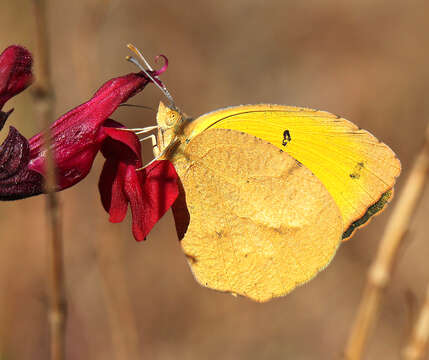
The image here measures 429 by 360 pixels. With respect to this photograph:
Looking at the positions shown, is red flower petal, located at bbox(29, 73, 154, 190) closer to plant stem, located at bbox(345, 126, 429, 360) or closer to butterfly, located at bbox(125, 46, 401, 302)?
butterfly, located at bbox(125, 46, 401, 302)

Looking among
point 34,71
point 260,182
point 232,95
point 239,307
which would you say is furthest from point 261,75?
point 34,71

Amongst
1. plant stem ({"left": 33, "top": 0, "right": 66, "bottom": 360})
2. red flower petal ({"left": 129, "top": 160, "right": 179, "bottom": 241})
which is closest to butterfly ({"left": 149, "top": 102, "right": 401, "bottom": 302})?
red flower petal ({"left": 129, "top": 160, "right": 179, "bottom": 241})

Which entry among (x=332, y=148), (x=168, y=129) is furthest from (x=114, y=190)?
(x=332, y=148)

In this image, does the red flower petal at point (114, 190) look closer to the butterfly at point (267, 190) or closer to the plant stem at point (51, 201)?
the butterfly at point (267, 190)

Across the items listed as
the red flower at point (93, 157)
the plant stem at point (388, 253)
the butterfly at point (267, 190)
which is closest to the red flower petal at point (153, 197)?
the red flower at point (93, 157)

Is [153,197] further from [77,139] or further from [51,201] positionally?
[51,201]

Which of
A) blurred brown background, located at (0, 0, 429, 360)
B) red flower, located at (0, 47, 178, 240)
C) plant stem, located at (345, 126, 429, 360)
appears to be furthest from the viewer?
blurred brown background, located at (0, 0, 429, 360)
